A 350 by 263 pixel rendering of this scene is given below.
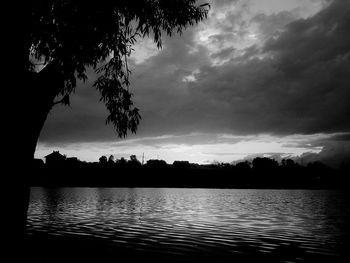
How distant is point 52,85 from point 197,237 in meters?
17.3

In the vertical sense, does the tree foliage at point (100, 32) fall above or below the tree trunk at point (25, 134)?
above

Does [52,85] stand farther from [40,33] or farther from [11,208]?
[40,33]

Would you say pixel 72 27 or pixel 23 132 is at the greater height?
pixel 72 27

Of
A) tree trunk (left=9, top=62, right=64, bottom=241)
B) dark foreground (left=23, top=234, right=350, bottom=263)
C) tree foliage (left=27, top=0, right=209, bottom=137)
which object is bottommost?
dark foreground (left=23, top=234, right=350, bottom=263)

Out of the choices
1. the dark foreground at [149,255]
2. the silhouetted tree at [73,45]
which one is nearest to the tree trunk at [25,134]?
the silhouetted tree at [73,45]

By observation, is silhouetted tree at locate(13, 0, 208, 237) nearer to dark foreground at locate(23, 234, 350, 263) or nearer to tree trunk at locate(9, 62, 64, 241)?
tree trunk at locate(9, 62, 64, 241)

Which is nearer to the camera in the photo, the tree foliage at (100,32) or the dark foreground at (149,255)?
the tree foliage at (100,32)

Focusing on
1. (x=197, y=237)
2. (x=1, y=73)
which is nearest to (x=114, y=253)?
(x=197, y=237)

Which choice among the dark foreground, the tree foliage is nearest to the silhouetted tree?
the tree foliage

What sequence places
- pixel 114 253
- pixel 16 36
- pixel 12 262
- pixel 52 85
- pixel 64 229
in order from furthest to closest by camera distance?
pixel 64 229
pixel 114 253
pixel 52 85
pixel 16 36
pixel 12 262

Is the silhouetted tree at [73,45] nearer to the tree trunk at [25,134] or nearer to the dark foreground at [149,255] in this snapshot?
the tree trunk at [25,134]

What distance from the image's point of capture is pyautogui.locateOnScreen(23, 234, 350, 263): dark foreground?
15062mm

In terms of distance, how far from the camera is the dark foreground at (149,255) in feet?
49.4

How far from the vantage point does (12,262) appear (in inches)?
217
